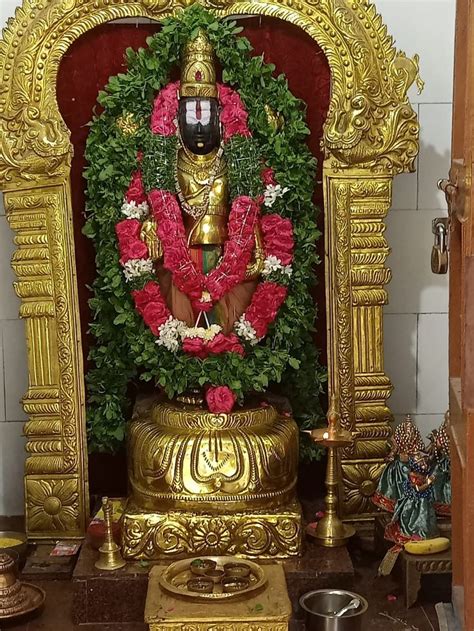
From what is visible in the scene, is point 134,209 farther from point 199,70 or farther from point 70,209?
point 199,70

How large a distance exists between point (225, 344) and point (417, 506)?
1.04 metres

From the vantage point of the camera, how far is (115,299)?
4.68 metres

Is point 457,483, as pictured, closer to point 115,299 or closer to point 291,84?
point 115,299

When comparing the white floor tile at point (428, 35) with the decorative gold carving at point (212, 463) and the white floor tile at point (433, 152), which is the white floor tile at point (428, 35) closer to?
the white floor tile at point (433, 152)

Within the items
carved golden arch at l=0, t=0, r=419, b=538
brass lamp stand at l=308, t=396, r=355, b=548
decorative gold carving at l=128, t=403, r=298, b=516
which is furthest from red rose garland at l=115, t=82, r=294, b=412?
brass lamp stand at l=308, t=396, r=355, b=548

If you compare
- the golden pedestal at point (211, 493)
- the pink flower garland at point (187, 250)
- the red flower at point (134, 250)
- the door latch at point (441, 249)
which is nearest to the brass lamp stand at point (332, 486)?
the golden pedestal at point (211, 493)

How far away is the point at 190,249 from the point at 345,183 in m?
0.75

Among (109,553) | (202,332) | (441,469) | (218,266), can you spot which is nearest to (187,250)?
(218,266)

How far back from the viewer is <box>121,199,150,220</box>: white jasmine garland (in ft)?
14.9

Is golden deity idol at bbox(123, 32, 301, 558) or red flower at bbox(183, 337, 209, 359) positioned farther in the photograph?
red flower at bbox(183, 337, 209, 359)

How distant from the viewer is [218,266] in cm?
451

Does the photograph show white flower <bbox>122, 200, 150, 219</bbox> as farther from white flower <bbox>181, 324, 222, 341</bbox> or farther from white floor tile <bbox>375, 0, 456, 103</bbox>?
white floor tile <bbox>375, 0, 456, 103</bbox>

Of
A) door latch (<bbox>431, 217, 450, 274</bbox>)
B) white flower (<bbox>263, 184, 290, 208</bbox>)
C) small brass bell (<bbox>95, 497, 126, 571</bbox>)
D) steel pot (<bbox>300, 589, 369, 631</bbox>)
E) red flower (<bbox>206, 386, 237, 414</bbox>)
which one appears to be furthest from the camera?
white flower (<bbox>263, 184, 290, 208</bbox>)

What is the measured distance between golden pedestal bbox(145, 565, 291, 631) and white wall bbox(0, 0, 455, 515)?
6.13 feet
